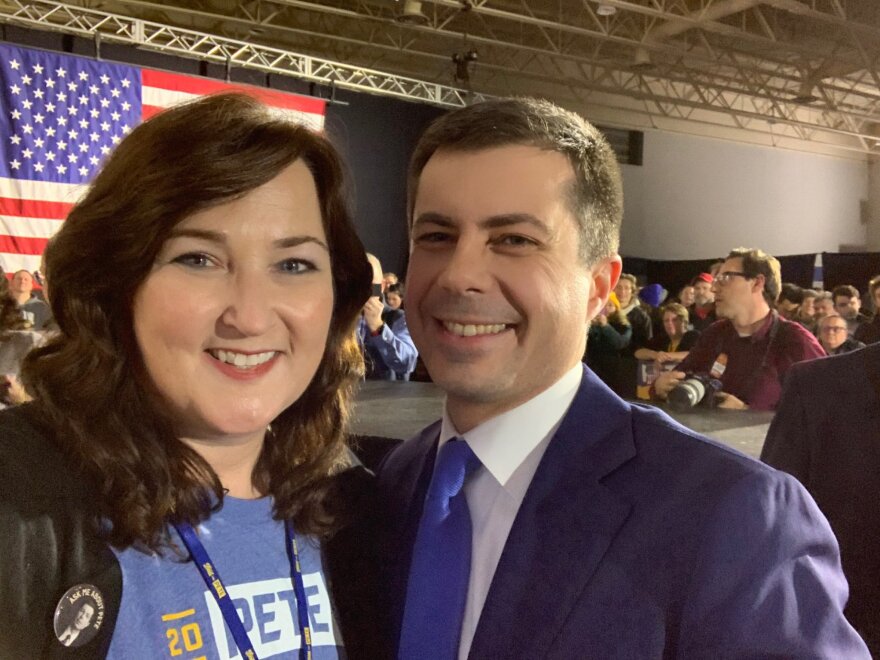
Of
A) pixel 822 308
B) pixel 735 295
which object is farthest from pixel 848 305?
pixel 735 295

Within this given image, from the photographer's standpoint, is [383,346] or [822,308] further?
[822,308]

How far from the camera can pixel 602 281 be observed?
4.06 feet

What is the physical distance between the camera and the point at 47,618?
2.66 ft

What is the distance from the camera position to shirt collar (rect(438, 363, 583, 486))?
3.61ft

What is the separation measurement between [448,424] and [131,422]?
0.47 metres

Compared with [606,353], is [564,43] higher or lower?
higher

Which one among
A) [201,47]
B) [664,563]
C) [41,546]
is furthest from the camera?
[201,47]

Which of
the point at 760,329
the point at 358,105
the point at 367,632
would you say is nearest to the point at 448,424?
the point at 367,632

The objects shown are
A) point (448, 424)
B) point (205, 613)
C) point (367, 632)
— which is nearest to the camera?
point (205, 613)

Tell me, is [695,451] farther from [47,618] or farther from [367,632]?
[47,618]

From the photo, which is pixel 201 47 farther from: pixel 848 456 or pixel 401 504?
pixel 848 456

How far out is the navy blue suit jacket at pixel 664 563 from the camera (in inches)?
34.4

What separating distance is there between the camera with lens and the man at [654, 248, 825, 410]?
47 millimetres

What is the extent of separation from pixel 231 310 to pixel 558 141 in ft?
1.75
